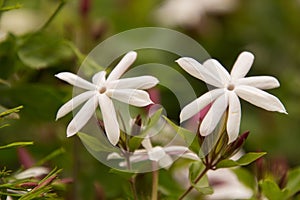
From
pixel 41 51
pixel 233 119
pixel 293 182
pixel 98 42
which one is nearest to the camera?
pixel 233 119

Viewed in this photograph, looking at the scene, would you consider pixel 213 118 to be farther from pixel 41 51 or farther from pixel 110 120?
pixel 41 51

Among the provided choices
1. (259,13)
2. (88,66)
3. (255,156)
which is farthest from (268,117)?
(255,156)

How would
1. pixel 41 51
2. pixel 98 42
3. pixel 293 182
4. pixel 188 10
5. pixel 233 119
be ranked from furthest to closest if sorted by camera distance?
pixel 188 10, pixel 98 42, pixel 41 51, pixel 293 182, pixel 233 119

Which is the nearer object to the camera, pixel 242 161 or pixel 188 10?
pixel 242 161

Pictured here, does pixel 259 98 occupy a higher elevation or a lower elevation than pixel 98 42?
lower

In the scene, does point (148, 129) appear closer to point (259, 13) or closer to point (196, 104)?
point (196, 104)

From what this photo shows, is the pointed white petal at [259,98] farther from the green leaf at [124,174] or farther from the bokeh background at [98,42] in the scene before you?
the bokeh background at [98,42]

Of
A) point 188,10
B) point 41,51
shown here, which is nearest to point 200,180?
point 41,51

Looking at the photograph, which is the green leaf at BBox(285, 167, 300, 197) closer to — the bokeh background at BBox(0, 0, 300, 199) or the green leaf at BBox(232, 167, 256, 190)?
the green leaf at BBox(232, 167, 256, 190)
